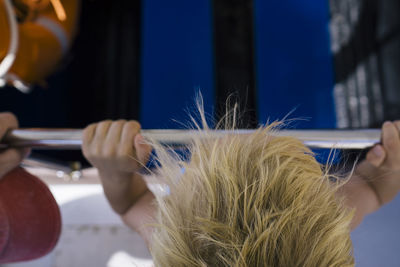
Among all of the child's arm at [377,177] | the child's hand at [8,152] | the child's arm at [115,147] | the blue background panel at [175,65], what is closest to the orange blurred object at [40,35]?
the blue background panel at [175,65]

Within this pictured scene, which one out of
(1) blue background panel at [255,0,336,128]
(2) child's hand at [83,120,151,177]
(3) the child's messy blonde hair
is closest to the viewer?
(3) the child's messy blonde hair

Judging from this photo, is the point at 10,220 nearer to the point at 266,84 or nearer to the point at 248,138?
the point at 248,138

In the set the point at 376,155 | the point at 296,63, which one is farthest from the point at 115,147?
the point at 296,63

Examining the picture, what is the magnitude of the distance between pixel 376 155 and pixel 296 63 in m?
0.80

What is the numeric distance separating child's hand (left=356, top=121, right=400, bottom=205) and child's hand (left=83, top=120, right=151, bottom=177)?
1.07 ft

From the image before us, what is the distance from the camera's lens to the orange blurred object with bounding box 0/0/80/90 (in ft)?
2.87

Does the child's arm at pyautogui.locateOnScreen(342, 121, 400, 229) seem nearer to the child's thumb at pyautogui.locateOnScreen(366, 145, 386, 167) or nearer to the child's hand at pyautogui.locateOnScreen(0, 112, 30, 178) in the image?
the child's thumb at pyautogui.locateOnScreen(366, 145, 386, 167)

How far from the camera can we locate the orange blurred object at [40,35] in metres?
0.88

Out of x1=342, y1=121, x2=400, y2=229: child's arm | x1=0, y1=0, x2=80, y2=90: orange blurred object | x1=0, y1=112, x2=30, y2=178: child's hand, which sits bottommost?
x1=342, y1=121, x2=400, y2=229: child's arm

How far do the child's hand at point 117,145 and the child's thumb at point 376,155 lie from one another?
0.32m

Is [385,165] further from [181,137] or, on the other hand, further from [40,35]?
[40,35]

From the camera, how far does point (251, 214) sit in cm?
27

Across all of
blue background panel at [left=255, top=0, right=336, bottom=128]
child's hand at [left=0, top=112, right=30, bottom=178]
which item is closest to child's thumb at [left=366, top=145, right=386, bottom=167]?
child's hand at [left=0, top=112, right=30, bottom=178]

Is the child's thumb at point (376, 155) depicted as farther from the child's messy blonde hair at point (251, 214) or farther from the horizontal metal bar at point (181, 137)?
the child's messy blonde hair at point (251, 214)
